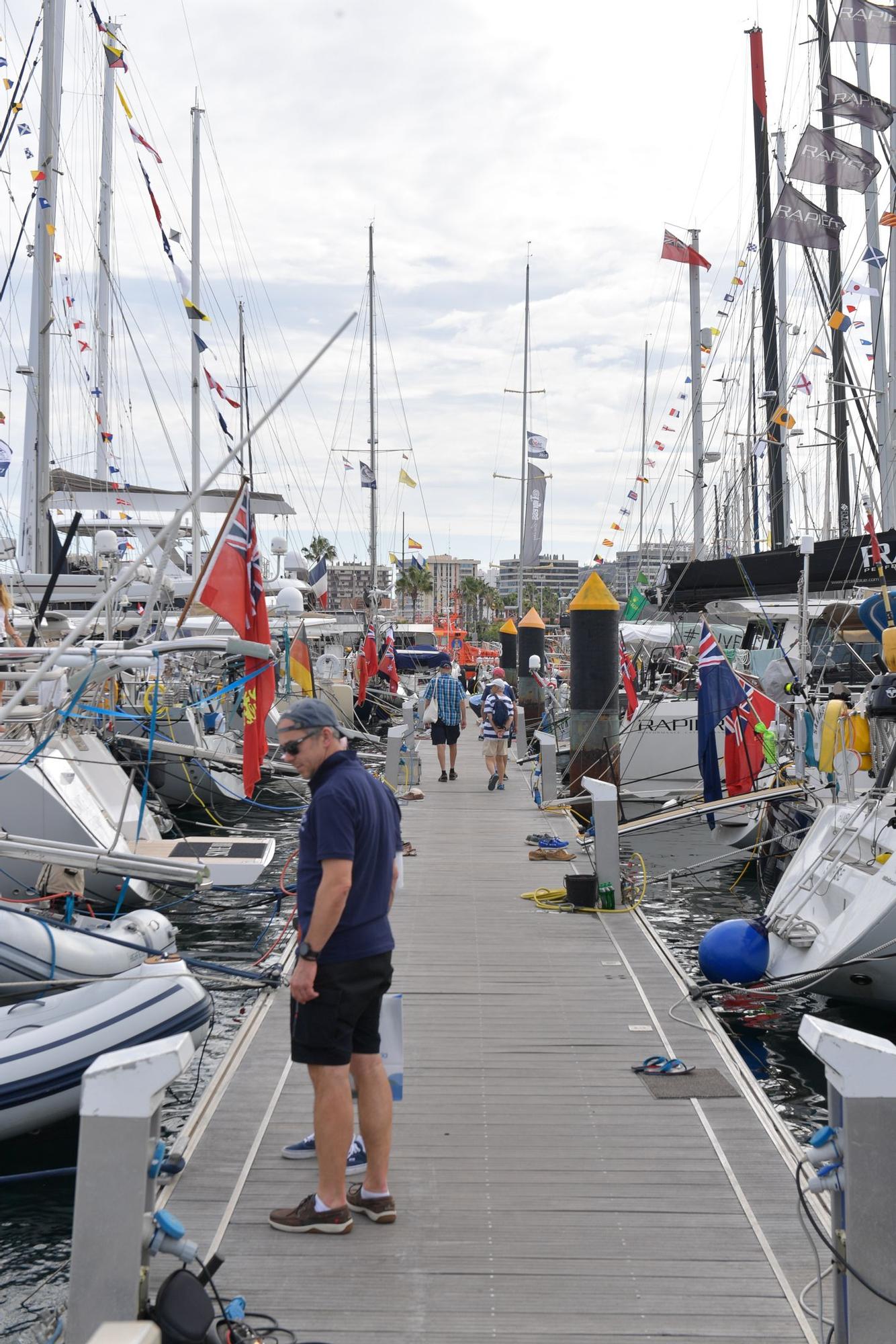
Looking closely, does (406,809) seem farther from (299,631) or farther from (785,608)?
(785,608)

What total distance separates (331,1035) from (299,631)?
1528 centimetres

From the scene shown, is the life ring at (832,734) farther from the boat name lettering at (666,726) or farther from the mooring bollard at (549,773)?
the boat name lettering at (666,726)

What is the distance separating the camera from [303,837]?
13.9 feet

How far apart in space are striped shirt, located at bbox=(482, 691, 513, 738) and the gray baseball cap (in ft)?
39.5

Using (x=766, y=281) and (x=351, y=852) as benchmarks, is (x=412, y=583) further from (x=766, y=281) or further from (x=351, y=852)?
(x=351, y=852)

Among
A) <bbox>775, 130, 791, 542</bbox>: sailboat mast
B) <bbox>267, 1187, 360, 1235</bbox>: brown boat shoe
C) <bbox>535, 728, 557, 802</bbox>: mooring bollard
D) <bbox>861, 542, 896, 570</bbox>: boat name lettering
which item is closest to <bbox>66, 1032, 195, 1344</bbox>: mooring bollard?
<bbox>267, 1187, 360, 1235</bbox>: brown boat shoe

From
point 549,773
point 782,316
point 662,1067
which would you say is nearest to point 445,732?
point 549,773

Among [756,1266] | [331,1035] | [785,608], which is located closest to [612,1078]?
[756,1266]

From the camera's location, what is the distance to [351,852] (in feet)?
13.3

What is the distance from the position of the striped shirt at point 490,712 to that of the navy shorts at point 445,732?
554mm

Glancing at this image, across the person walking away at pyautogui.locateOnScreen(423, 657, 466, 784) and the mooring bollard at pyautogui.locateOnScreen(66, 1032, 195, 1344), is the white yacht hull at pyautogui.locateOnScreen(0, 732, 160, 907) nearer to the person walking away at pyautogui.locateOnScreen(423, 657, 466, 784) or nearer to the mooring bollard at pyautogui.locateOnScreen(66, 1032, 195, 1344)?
the person walking away at pyautogui.locateOnScreen(423, 657, 466, 784)

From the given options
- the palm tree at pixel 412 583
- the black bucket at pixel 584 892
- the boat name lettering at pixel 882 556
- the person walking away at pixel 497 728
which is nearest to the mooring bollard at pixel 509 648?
the person walking away at pixel 497 728

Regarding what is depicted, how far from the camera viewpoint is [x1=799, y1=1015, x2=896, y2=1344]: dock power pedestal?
3125mm

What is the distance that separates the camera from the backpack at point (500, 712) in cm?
1633
